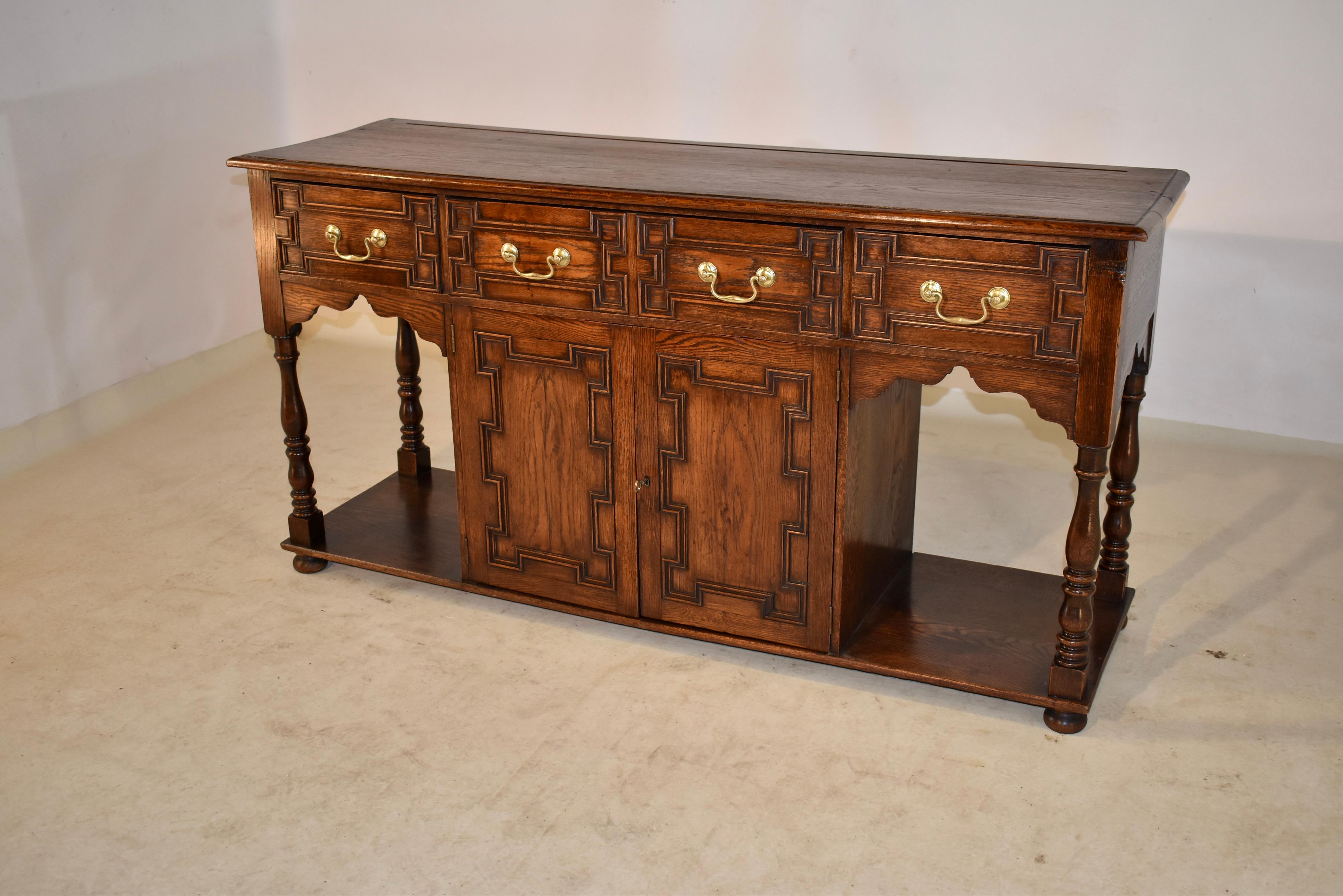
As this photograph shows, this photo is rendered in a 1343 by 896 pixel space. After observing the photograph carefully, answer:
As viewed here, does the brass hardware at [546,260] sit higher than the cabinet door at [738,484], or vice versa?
the brass hardware at [546,260]

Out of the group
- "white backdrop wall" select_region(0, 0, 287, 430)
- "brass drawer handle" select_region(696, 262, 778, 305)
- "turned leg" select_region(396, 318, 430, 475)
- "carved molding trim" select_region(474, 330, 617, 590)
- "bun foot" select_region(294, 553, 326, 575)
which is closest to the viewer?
"brass drawer handle" select_region(696, 262, 778, 305)

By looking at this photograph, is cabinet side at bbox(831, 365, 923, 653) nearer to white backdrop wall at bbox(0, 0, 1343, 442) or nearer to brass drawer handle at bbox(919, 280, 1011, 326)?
brass drawer handle at bbox(919, 280, 1011, 326)

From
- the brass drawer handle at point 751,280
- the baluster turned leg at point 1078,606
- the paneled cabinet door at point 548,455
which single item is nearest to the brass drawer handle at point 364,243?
the paneled cabinet door at point 548,455

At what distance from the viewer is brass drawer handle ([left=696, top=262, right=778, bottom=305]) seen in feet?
7.78

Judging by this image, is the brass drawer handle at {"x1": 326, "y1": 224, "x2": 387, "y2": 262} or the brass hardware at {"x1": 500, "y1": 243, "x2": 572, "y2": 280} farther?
the brass drawer handle at {"x1": 326, "y1": 224, "x2": 387, "y2": 262}

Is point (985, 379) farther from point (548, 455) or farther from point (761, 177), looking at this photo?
point (548, 455)

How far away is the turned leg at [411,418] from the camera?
11.4 ft

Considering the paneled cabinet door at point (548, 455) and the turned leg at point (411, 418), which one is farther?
the turned leg at point (411, 418)

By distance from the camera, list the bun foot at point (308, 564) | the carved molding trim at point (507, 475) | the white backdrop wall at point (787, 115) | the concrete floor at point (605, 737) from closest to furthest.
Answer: the concrete floor at point (605, 737) → the carved molding trim at point (507, 475) → the bun foot at point (308, 564) → the white backdrop wall at point (787, 115)

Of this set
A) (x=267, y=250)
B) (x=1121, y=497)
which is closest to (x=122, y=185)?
(x=267, y=250)

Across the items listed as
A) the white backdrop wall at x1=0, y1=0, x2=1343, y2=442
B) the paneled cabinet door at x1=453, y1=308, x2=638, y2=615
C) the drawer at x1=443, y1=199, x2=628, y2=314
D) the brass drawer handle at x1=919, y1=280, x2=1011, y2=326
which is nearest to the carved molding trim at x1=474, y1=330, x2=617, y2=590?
the paneled cabinet door at x1=453, y1=308, x2=638, y2=615

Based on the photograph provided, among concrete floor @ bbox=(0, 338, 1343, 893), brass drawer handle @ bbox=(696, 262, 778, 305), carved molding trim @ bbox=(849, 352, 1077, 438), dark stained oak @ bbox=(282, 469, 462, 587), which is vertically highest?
brass drawer handle @ bbox=(696, 262, 778, 305)

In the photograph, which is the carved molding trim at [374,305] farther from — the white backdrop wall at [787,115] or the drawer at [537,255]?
the white backdrop wall at [787,115]

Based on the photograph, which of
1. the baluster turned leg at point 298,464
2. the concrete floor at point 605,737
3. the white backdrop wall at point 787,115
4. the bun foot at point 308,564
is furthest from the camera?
the white backdrop wall at point 787,115
